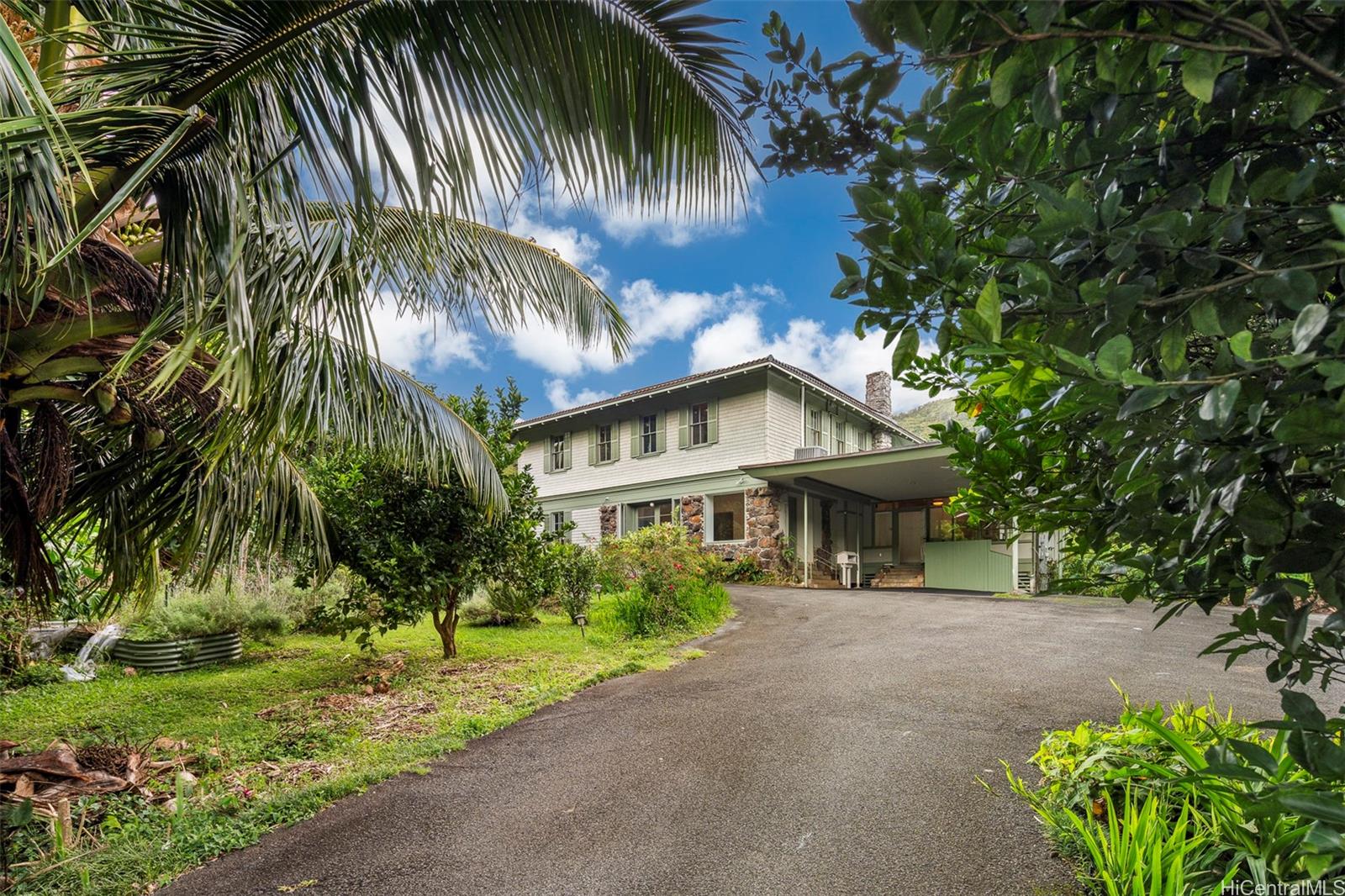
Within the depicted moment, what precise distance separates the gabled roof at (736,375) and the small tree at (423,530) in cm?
670

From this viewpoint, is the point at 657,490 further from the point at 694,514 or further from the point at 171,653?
the point at 171,653

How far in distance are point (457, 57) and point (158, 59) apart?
44.7 inches

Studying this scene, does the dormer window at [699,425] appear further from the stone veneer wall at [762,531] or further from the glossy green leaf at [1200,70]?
the glossy green leaf at [1200,70]

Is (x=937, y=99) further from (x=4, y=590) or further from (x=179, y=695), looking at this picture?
(x=4, y=590)

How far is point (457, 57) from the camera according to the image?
240 cm

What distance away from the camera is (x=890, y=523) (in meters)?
19.6

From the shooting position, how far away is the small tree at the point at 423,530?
6.64 meters

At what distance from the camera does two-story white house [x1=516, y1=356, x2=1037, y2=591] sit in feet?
48.9

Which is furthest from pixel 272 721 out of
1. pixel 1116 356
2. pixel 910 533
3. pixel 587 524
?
pixel 910 533

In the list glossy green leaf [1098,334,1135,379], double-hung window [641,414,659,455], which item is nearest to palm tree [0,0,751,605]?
glossy green leaf [1098,334,1135,379]

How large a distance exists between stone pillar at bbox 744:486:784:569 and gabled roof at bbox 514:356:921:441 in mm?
2977

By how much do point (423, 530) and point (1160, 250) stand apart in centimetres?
717

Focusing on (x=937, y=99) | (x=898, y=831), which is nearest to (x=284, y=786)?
(x=898, y=831)

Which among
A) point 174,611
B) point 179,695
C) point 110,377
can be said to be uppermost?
point 110,377
